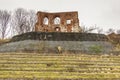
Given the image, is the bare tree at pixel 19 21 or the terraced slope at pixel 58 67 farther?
the bare tree at pixel 19 21

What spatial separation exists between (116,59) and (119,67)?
1740 millimetres

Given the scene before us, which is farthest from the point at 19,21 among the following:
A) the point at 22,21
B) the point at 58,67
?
the point at 58,67

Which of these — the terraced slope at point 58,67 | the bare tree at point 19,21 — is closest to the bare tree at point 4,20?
the bare tree at point 19,21

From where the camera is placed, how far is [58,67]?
40.8 feet

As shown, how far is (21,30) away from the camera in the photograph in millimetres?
39188

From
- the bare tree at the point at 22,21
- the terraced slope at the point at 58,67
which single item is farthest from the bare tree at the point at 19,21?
the terraced slope at the point at 58,67

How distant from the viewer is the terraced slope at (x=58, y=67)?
10906 mm

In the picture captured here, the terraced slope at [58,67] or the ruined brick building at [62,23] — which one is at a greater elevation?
the ruined brick building at [62,23]

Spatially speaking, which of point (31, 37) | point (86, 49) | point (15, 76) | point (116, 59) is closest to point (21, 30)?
point (31, 37)

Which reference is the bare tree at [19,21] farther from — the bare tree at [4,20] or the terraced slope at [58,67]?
the terraced slope at [58,67]

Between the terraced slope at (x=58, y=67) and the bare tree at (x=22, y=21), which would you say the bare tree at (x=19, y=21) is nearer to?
the bare tree at (x=22, y=21)

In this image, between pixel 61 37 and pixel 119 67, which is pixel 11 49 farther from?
pixel 119 67

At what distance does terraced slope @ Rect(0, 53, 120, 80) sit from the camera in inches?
429

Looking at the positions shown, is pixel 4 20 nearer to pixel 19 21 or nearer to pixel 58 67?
pixel 19 21
